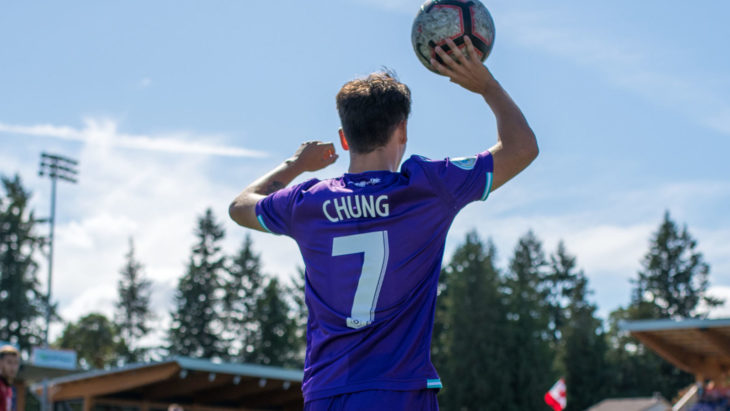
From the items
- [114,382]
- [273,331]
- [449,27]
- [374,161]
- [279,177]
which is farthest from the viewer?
[273,331]

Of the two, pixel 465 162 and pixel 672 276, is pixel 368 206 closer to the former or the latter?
pixel 465 162

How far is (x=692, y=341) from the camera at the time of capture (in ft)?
73.1

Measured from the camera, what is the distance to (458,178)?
2.64 m

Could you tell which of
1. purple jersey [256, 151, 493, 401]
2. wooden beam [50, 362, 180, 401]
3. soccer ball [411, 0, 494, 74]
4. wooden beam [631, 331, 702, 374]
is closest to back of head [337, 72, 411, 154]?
purple jersey [256, 151, 493, 401]

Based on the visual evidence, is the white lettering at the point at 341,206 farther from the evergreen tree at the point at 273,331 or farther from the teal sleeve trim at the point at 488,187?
the evergreen tree at the point at 273,331

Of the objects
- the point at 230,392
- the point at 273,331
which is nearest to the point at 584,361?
the point at 273,331

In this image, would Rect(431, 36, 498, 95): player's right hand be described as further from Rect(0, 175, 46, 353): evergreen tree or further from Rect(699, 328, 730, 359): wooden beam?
Rect(0, 175, 46, 353): evergreen tree

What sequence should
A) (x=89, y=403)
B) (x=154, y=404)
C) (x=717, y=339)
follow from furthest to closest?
(x=154, y=404)
(x=89, y=403)
(x=717, y=339)

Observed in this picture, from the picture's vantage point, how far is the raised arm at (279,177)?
10.1ft

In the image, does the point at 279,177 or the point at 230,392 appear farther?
the point at 230,392

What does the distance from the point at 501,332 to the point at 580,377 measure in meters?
11.7

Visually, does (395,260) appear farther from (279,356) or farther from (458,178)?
(279,356)

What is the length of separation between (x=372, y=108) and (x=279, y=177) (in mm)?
752

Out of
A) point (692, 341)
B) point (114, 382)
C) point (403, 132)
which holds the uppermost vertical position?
point (403, 132)
